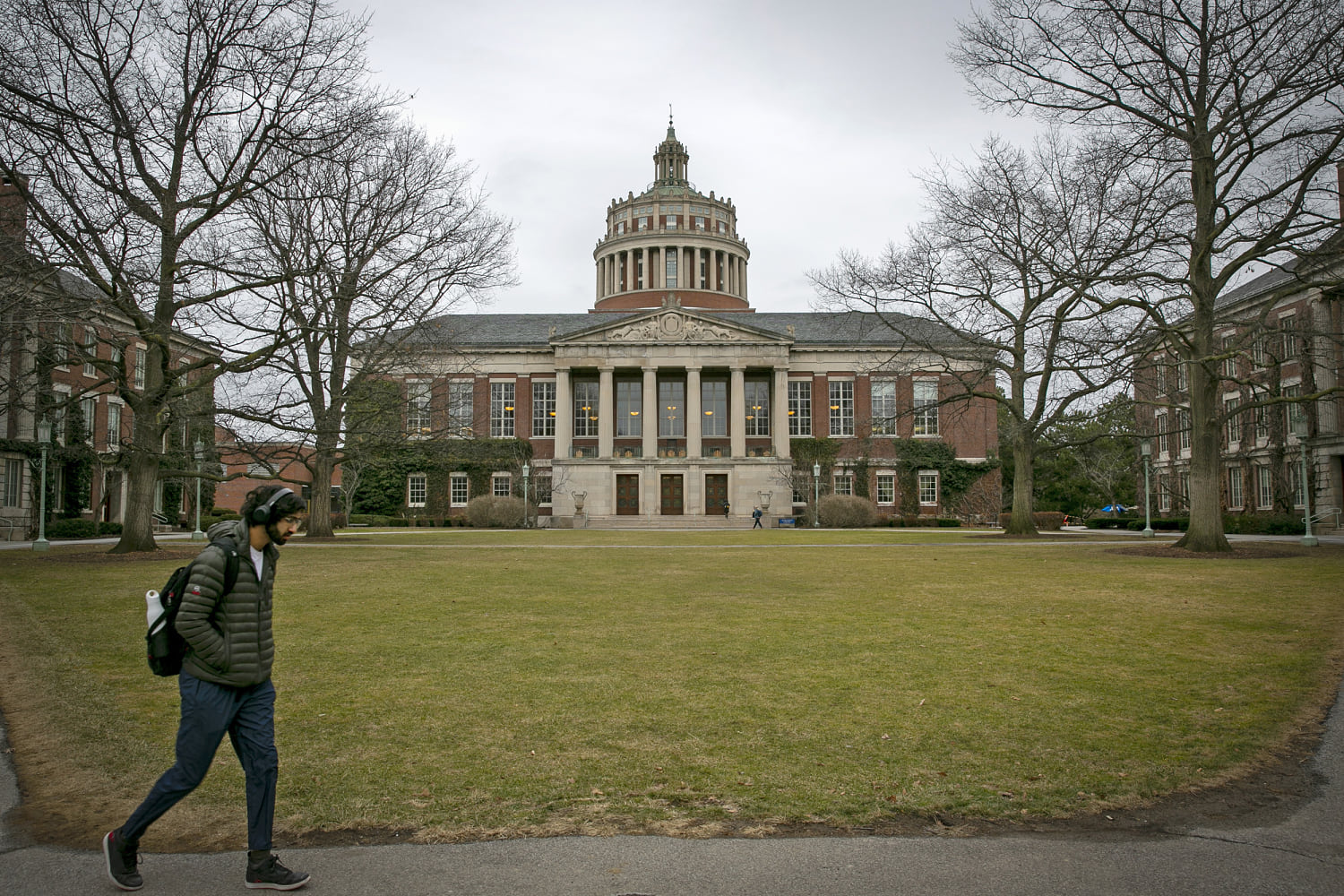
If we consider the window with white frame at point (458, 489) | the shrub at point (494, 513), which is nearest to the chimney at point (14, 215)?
the shrub at point (494, 513)

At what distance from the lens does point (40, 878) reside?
458 cm

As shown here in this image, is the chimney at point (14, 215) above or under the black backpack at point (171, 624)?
above

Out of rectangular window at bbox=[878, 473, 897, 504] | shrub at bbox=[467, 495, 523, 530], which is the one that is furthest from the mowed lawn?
rectangular window at bbox=[878, 473, 897, 504]

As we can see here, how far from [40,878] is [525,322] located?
6639cm

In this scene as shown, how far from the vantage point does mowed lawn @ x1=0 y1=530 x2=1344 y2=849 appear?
5562mm

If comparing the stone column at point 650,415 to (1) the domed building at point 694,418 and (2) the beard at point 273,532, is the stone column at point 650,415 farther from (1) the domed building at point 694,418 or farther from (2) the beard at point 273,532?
(2) the beard at point 273,532

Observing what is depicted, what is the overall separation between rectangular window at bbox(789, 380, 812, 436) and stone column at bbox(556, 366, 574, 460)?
1539 centimetres

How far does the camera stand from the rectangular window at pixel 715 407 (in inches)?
2522

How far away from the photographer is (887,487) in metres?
62.4

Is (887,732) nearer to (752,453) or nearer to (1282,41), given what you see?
(1282,41)

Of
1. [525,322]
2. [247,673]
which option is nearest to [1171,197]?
[247,673]

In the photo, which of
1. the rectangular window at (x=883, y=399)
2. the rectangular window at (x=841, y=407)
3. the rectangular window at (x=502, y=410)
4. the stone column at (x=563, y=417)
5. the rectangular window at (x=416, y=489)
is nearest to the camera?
the stone column at (x=563, y=417)

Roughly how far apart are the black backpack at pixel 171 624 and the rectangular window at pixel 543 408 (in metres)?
59.6

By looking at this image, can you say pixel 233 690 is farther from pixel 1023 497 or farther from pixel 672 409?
pixel 672 409
